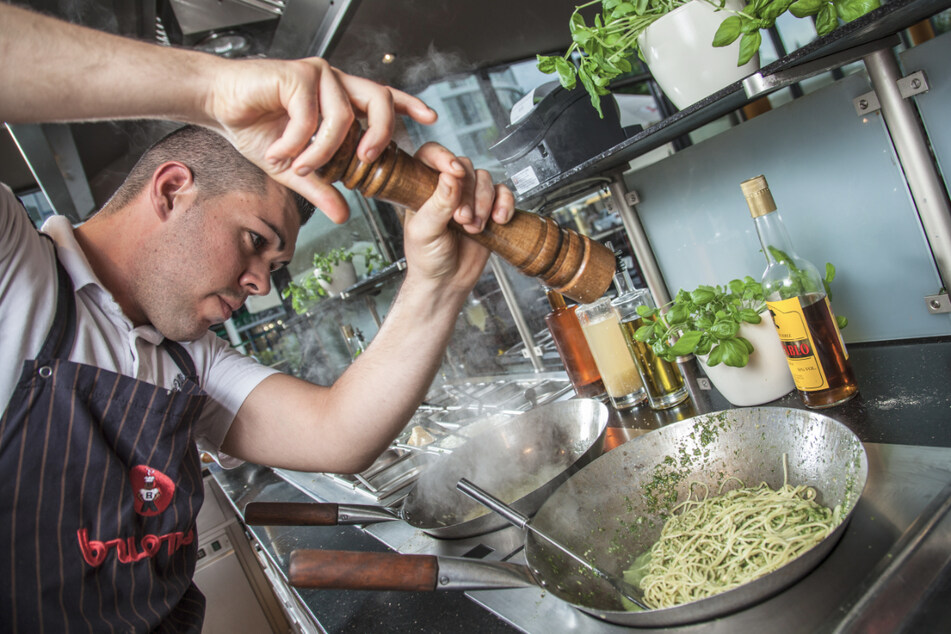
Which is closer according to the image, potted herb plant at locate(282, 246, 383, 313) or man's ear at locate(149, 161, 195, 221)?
man's ear at locate(149, 161, 195, 221)

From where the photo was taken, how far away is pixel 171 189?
4.13 ft

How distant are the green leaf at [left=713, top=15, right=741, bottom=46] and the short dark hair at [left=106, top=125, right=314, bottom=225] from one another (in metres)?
0.95

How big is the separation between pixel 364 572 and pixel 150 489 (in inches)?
23.1

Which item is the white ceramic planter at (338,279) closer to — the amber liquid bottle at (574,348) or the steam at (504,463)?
the amber liquid bottle at (574,348)

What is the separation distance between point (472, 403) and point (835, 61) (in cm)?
168

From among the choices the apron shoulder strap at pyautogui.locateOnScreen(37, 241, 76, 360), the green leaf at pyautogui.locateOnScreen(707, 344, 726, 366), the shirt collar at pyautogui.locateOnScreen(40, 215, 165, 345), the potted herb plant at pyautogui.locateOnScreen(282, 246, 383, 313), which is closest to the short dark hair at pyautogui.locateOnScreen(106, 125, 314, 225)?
the shirt collar at pyautogui.locateOnScreen(40, 215, 165, 345)

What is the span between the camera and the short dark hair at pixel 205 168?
4.12 ft

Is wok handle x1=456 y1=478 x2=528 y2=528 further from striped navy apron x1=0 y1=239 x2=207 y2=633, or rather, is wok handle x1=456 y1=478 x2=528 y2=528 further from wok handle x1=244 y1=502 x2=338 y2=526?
striped navy apron x1=0 y1=239 x2=207 y2=633

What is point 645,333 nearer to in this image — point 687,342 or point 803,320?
point 687,342

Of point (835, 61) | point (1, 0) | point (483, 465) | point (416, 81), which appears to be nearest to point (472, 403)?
point (483, 465)

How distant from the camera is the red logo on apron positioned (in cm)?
108

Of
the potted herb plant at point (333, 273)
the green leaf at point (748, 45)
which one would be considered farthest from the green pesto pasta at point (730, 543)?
the potted herb plant at point (333, 273)

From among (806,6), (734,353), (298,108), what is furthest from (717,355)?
(298,108)

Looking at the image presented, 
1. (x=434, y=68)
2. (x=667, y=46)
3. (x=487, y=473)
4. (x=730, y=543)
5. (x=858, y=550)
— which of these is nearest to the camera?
(x=858, y=550)
